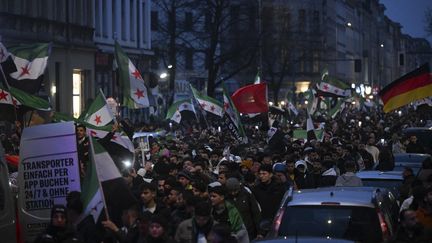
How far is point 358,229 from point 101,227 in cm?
256

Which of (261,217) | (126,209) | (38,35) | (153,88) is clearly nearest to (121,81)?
(261,217)

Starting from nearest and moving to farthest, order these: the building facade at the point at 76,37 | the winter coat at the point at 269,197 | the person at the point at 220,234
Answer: the person at the point at 220,234 → the winter coat at the point at 269,197 → the building facade at the point at 76,37

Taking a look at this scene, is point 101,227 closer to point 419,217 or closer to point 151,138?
point 419,217

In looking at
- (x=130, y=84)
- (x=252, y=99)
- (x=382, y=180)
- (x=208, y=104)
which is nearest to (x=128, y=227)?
(x=382, y=180)

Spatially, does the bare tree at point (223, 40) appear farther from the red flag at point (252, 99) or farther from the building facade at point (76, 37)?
the red flag at point (252, 99)

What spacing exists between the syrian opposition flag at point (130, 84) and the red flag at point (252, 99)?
5366mm

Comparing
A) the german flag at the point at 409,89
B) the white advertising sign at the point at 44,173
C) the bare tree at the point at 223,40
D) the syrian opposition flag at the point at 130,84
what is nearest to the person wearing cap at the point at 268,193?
the white advertising sign at the point at 44,173

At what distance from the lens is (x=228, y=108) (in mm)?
25000

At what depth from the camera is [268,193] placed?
1380 centimetres

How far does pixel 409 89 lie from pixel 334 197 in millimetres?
14450

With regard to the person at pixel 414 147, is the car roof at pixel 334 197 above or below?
below

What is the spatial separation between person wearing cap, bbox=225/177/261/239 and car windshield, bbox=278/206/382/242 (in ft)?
3.88

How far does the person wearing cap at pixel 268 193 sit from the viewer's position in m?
13.7

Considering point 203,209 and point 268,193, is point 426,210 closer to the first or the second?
point 268,193
